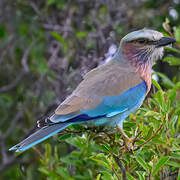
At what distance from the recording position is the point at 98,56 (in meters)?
4.34

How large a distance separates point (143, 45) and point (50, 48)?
2.50 meters

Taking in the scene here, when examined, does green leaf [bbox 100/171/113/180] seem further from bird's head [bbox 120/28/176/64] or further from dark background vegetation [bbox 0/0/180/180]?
dark background vegetation [bbox 0/0/180/180]

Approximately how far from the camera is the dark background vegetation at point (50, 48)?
177 inches

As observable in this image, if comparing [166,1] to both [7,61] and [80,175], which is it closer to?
[7,61]

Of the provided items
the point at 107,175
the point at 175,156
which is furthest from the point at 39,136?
the point at 175,156

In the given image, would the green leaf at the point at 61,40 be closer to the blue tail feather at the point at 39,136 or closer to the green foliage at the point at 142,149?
the green foliage at the point at 142,149

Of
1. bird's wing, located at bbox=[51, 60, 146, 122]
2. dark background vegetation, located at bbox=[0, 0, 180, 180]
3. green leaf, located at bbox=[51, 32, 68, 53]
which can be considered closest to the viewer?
bird's wing, located at bbox=[51, 60, 146, 122]

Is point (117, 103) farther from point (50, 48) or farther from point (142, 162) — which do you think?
point (50, 48)

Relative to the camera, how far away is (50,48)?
17.9 feet

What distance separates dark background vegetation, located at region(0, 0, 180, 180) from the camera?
14.7 ft

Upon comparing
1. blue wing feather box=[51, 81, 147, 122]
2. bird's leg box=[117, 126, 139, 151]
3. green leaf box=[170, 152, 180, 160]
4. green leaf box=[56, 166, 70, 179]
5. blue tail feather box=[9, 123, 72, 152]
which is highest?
blue tail feather box=[9, 123, 72, 152]

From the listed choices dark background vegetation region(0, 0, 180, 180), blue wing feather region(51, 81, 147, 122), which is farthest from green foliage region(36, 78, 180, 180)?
dark background vegetation region(0, 0, 180, 180)

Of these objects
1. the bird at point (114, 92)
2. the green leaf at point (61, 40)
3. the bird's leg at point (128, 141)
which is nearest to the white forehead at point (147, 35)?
the bird at point (114, 92)

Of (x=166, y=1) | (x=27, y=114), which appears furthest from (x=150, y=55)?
(x=166, y=1)
